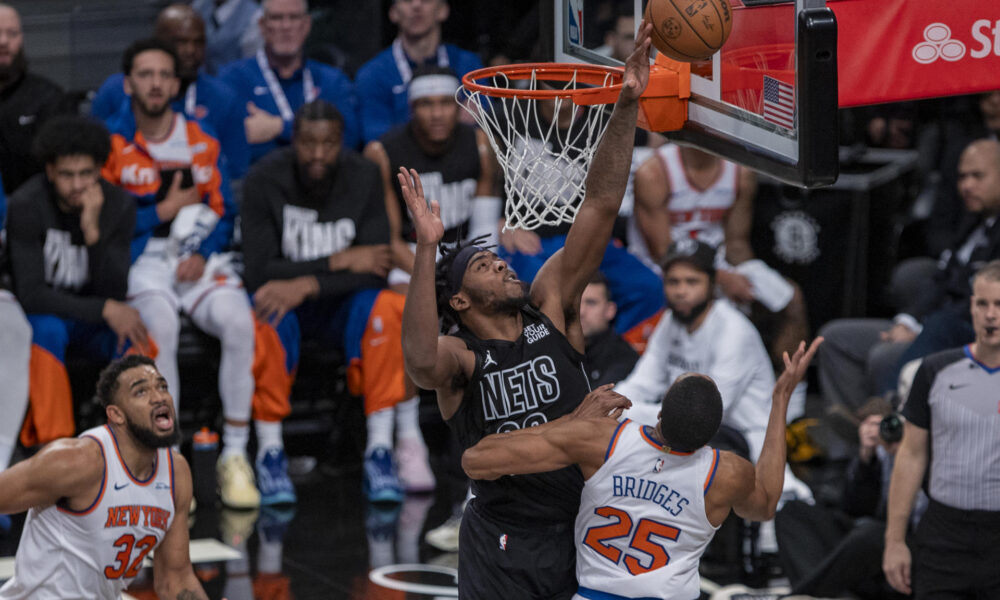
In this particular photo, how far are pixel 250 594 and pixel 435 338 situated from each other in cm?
243

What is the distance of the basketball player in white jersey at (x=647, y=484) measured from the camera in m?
4.15

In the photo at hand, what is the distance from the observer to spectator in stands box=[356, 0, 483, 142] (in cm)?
861

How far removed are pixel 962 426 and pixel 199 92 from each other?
498 centimetres

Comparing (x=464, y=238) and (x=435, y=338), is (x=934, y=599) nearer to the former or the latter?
(x=435, y=338)

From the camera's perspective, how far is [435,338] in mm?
4125

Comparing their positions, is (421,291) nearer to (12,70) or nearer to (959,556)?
(959,556)

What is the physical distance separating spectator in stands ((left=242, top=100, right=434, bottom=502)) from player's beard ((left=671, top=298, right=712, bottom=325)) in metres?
1.62

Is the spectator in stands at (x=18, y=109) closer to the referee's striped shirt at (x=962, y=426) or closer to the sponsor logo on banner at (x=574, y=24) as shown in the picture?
the sponsor logo on banner at (x=574, y=24)

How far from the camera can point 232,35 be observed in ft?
30.6

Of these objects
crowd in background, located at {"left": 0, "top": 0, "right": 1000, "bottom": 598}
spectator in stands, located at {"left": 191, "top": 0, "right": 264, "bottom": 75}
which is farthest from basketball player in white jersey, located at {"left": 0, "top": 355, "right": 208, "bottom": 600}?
spectator in stands, located at {"left": 191, "top": 0, "right": 264, "bottom": 75}

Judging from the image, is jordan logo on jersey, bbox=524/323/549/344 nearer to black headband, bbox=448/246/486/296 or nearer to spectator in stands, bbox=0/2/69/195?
black headband, bbox=448/246/486/296

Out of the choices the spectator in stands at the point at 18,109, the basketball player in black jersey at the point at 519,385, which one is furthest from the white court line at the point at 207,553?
the spectator in stands at the point at 18,109

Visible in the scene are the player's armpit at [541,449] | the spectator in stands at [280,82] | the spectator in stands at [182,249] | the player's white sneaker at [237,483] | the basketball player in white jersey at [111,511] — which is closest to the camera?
the player's armpit at [541,449]

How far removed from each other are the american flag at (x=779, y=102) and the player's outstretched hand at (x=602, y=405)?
39.1 inches
